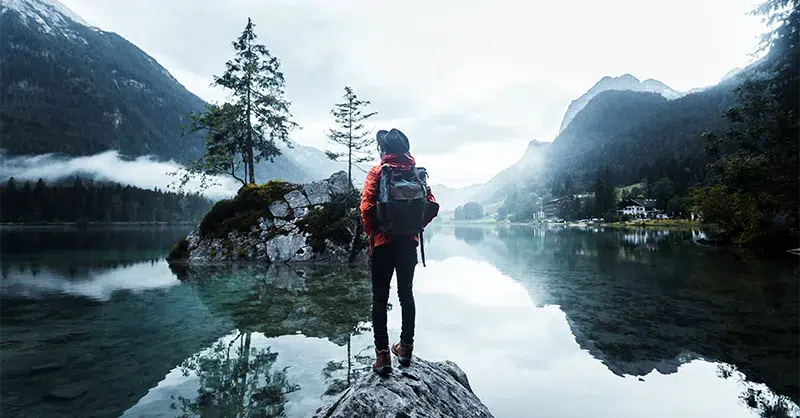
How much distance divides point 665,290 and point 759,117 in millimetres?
21001

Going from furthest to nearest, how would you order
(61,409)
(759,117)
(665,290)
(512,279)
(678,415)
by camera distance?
(759,117) < (512,279) < (665,290) < (678,415) < (61,409)

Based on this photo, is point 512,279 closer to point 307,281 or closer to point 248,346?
point 307,281

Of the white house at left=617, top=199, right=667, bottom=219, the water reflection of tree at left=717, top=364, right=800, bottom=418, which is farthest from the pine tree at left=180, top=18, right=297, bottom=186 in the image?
the white house at left=617, top=199, right=667, bottom=219

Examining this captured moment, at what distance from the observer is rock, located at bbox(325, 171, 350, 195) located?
3659 centimetres

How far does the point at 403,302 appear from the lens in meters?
5.49

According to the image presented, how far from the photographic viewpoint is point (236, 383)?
323 inches

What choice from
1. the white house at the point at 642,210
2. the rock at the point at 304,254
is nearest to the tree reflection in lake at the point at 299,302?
the rock at the point at 304,254

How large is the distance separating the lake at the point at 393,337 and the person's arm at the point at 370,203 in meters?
4.12

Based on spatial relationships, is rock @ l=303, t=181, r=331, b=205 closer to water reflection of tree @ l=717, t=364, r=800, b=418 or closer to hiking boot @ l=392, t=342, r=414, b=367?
hiking boot @ l=392, t=342, r=414, b=367

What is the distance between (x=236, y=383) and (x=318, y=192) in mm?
27881

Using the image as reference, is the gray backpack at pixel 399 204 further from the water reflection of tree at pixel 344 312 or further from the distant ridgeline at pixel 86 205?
the distant ridgeline at pixel 86 205

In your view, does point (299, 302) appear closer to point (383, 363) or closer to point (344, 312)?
point (344, 312)

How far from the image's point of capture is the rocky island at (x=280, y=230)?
31625mm

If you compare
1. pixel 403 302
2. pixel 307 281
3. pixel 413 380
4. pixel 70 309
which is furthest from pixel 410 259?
pixel 307 281
